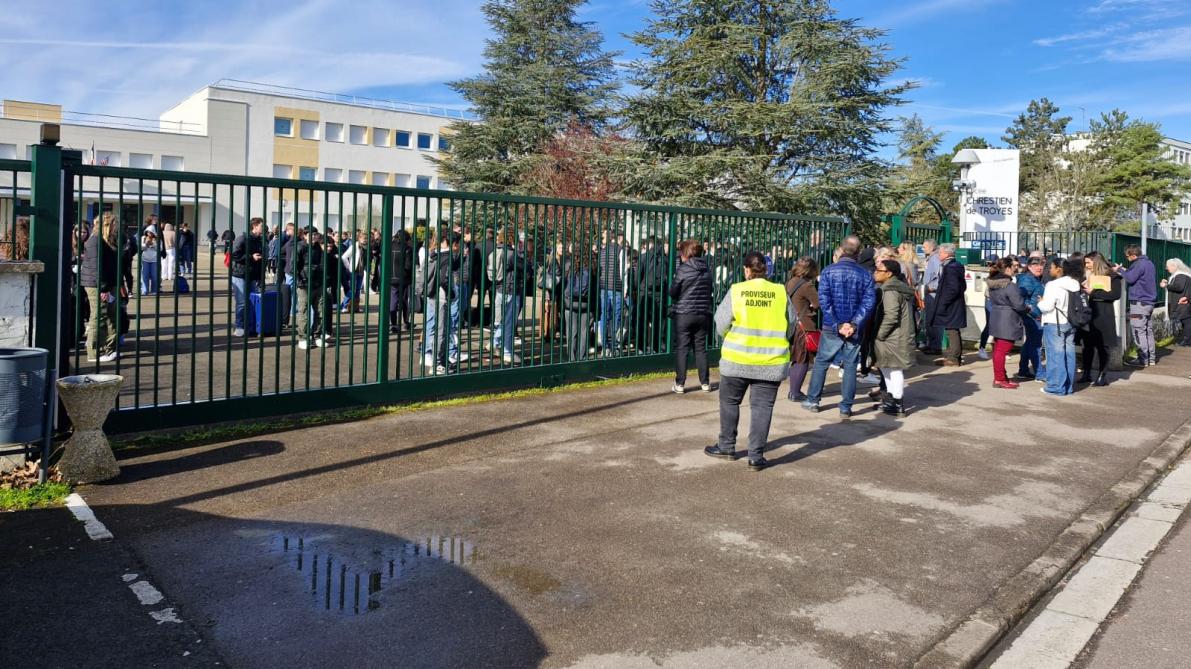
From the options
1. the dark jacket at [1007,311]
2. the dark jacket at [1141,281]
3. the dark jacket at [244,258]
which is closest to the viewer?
the dark jacket at [244,258]

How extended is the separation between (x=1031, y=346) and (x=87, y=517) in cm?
1116

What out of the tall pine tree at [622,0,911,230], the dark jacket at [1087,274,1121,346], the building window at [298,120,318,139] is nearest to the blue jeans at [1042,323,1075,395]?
the dark jacket at [1087,274,1121,346]

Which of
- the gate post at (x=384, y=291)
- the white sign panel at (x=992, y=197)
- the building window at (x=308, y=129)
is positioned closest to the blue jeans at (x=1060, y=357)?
the gate post at (x=384, y=291)

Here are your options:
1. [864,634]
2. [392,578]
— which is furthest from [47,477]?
[864,634]

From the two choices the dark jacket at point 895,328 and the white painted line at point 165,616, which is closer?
the white painted line at point 165,616

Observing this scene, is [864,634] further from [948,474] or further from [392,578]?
[948,474]

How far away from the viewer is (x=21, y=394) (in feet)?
17.4

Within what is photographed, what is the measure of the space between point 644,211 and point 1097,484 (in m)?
5.75

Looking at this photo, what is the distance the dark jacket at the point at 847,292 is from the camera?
28.0 feet

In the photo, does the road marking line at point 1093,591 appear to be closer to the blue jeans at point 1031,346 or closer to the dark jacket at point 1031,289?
the blue jeans at point 1031,346

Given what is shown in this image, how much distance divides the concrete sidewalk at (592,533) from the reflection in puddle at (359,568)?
15 millimetres

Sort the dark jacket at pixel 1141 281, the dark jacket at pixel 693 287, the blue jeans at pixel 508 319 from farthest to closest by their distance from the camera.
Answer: the dark jacket at pixel 1141 281, the dark jacket at pixel 693 287, the blue jeans at pixel 508 319

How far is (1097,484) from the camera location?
6668 mm

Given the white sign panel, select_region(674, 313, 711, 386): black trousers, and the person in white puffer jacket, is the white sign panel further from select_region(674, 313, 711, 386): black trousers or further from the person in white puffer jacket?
select_region(674, 313, 711, 386): black trousers
